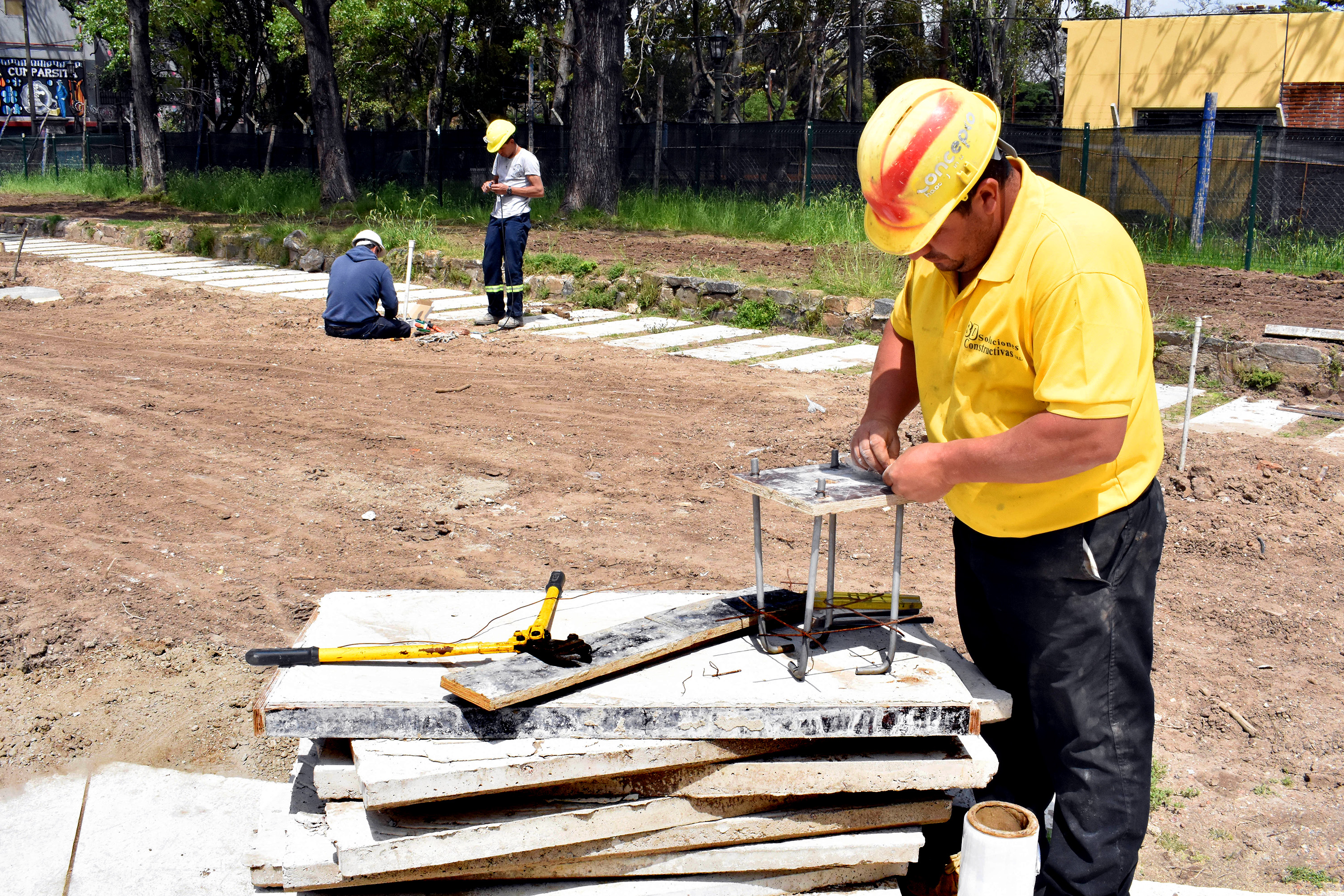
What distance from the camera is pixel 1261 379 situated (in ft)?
27.6

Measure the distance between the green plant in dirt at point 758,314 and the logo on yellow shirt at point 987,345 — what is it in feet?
28.9

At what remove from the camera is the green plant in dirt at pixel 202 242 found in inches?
647

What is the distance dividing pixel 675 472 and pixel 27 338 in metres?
6.72

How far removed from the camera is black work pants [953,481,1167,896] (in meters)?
2.34

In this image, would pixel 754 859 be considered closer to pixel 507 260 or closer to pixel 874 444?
pixel 874 444

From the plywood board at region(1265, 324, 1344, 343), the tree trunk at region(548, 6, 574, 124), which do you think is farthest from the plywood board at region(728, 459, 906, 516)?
the tree trunk at region(548, 6, 574, 124)

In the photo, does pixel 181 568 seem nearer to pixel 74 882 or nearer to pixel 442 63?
pixel 74 882

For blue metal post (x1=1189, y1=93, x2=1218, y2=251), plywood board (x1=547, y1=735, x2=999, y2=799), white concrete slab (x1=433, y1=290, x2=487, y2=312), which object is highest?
blue metal post (x1=1189, y1=93, x2=1218, y2=251)

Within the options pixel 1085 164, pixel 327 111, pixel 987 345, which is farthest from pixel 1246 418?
pixel 327 111

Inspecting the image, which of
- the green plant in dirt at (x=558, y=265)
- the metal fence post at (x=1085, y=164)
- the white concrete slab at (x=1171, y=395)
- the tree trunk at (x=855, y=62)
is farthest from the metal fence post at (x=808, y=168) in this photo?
the tree trunk at (x=855, y=62)

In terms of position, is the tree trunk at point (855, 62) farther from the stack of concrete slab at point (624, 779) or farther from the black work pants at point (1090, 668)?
the stack of concrete slab at point (624, 779)

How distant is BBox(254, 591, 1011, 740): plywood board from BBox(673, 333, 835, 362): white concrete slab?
6990mm

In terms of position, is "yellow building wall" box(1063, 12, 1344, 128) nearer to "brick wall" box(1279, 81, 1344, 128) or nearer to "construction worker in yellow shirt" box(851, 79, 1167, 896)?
"brick wall" box(1279, 81, 1344, 128)

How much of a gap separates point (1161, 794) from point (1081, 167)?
14.4 meters
